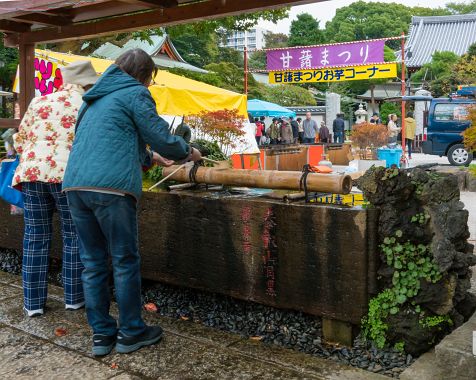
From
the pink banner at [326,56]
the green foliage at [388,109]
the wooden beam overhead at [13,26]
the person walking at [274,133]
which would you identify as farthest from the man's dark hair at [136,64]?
the green foliage at [388,109]

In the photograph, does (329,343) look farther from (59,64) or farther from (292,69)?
(292,69)

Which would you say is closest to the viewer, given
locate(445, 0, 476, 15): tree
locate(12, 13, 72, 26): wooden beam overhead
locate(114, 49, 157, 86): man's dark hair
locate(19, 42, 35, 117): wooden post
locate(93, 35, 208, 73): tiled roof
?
locate(114, 49, 157, 86): man's dark hair

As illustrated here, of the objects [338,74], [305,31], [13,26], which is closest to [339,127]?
[338,74]

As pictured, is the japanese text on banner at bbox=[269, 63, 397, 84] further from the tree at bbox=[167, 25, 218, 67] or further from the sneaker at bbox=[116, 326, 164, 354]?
the tree at bbox=[167, 25, 218, 67]

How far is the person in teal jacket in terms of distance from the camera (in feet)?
10.1

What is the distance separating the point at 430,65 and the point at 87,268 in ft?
111

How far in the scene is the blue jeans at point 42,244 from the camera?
3.96 metres

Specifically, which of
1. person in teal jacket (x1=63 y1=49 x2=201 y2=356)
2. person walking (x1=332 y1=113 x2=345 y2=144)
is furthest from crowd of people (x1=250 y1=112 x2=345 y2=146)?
person in teal jacket (x1=63 y1=49 x2=201 y2=356)

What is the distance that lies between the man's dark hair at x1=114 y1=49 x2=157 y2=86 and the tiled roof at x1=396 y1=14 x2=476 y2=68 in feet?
120

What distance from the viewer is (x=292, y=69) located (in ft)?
59.8

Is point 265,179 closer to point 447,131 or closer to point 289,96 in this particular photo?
point 447,131

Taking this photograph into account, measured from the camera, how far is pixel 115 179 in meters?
3.05

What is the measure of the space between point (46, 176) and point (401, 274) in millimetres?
2544

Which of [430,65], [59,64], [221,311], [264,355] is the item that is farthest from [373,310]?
→ [430,65]
